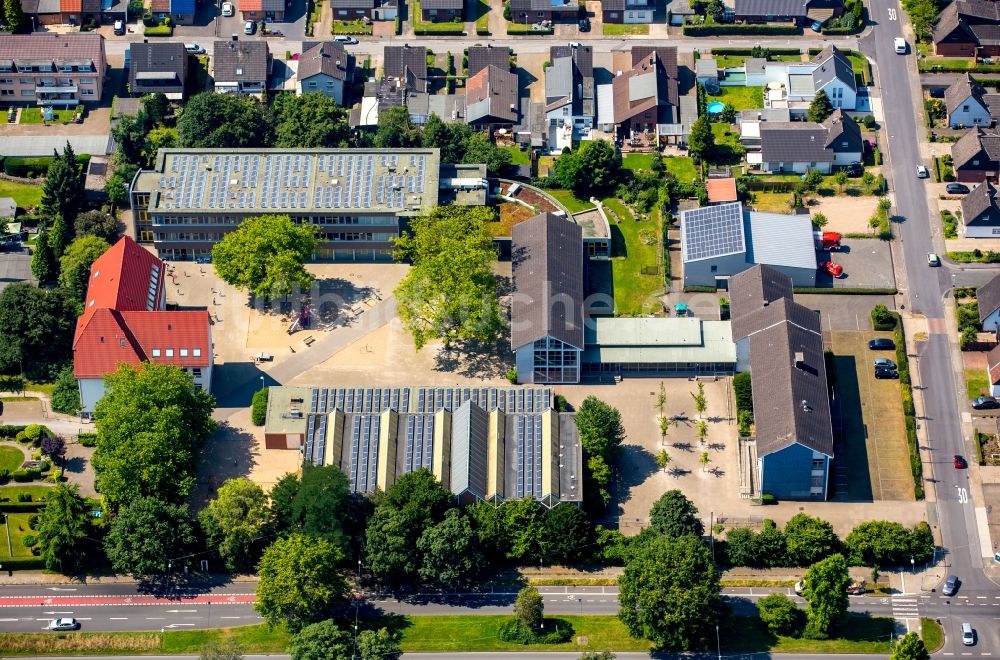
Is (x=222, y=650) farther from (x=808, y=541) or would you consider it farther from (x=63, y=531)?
(x=808, y=541)

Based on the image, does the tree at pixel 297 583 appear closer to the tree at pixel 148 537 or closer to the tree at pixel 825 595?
the tree at pixel 148 537

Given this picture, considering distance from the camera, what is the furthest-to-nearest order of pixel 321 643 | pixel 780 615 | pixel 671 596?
pixel 780 615 < pixel 671 596 < pixel 321 643

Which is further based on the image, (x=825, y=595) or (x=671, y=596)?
(x=825, y=595)

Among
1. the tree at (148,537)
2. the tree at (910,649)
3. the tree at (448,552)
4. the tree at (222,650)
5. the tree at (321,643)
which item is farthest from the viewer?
the tree at (148,537)

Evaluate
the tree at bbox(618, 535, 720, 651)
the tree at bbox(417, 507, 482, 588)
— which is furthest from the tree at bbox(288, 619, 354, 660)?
the tree at bbox(618, 535, 720, 651)

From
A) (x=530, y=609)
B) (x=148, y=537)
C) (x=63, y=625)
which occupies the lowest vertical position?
(x=63, y=625)

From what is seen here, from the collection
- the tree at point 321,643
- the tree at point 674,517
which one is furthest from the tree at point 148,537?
the tree at point 674,517

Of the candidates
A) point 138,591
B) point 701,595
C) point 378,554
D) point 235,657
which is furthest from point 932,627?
point 138,591

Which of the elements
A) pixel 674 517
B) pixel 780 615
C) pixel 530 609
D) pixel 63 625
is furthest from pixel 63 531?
pixel 780 615
